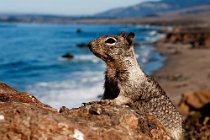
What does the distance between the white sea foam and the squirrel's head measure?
17327mm

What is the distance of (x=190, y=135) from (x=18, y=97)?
15.2 feet

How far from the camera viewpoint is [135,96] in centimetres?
655

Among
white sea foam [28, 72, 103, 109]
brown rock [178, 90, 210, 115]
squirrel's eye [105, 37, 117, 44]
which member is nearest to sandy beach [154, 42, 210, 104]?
brown rock [178, 90, 210, 115]

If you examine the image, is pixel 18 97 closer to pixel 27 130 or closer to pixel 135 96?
pixel 27 130

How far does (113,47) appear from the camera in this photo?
6.68 m

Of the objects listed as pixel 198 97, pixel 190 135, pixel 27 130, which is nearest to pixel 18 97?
pixel 27 130

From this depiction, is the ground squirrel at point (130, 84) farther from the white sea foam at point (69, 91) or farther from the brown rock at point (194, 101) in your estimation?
the white sea foam at point (69, 91)

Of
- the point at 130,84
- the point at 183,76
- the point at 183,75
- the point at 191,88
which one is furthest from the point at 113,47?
the point at 183,75

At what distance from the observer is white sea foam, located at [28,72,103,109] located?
85.9 feet

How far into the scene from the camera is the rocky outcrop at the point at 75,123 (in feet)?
15.2

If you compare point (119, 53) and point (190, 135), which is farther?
point (190, 135)

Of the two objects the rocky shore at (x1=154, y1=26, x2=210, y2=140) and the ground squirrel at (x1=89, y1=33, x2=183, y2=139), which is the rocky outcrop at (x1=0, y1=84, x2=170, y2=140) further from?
the rocky shore at (x1=154, y1=26, x2=210, y2=140)

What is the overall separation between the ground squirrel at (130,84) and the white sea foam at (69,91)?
17.3 meters

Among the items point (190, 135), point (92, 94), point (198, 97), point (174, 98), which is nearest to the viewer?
point (190, 135)
